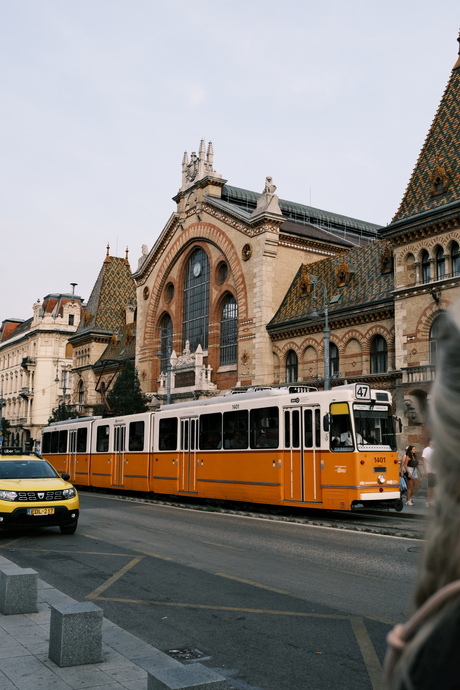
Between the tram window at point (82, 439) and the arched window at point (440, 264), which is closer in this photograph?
the arched window at point (440, 264)

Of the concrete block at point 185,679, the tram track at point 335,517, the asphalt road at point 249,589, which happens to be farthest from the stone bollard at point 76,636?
the tram track at point 335,517

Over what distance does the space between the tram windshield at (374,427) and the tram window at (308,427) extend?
47.9 inches

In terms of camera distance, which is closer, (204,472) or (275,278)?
(204,472)

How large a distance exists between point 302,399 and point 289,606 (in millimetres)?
10945

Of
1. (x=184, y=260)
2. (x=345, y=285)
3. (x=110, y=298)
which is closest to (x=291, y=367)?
(x=345, y=285)

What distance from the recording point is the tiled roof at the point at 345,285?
35.6 metres

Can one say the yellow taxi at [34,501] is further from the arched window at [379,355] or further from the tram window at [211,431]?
the arched window at [379,355]

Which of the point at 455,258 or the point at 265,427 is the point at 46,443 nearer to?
the point at 265,427

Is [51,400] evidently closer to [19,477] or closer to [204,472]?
[204,472]

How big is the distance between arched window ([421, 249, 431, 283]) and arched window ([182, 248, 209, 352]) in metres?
19.3

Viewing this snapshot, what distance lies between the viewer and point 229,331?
45188 millimetres

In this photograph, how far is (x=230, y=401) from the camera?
2136 centimetres

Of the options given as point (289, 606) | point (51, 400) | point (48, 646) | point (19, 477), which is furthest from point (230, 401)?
point (51, 400)

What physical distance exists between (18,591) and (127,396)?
138 ft
